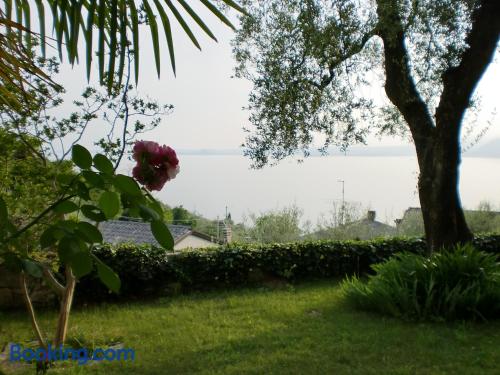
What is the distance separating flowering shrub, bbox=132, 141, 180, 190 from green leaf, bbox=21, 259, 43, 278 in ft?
1.19

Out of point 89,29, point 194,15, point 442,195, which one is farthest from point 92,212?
point 442,195

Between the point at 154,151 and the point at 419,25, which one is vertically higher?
the point at 419,25

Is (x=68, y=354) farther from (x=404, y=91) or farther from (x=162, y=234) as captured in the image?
(x=404, y=91)

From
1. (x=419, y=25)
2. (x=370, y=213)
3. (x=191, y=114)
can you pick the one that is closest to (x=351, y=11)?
(x=419, y=25)

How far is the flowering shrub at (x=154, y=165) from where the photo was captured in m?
1.36

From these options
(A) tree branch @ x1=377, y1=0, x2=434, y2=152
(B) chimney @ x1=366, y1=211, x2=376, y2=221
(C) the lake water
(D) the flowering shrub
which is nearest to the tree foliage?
(D) the flowering shrub

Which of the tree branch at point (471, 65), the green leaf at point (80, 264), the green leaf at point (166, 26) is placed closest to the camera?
the green leaf at point (80, 264)

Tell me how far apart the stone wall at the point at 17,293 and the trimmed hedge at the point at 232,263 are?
16.1 inches

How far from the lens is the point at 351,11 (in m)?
5.03

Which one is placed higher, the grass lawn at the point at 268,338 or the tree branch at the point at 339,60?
the tree branch at the point at 339,60

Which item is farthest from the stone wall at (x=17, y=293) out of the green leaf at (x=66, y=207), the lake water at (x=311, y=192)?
the lake water at (x=311, y=192)

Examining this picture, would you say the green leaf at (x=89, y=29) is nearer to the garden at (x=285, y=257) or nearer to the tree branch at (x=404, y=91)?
the garden at (x=285, y=257)

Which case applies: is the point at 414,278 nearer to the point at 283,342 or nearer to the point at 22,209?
the point at 283,342

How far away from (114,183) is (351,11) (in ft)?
15.1
